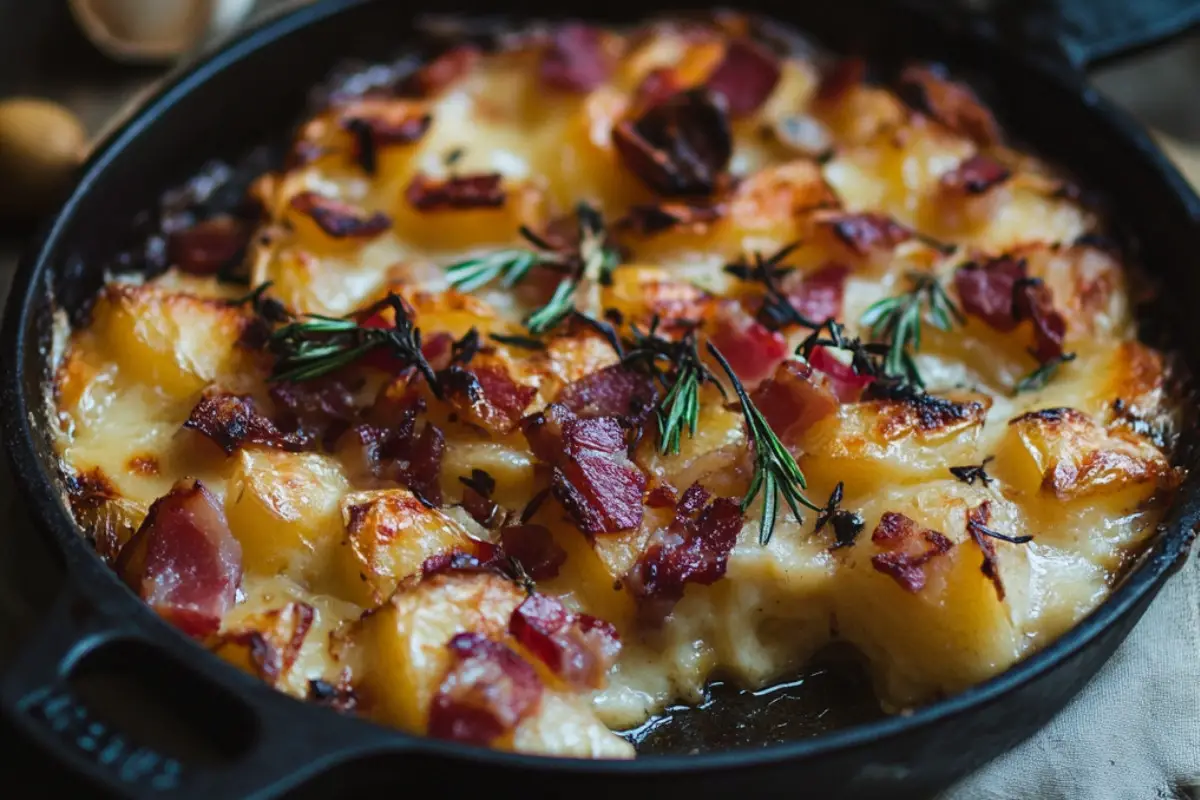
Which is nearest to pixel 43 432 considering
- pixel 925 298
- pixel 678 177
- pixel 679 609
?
pixel 679 609

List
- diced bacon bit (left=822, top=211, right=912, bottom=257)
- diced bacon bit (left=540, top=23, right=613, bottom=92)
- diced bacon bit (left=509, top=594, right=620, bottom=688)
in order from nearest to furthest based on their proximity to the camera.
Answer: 1. diced bacon bit (left=509, top=594, right=620, bottom=688)
2. diced bacon bit (left=822, top=211, right=912, bottom=257)
3. diced bacon bit (left=540, top=23, right=613, bottom=92)

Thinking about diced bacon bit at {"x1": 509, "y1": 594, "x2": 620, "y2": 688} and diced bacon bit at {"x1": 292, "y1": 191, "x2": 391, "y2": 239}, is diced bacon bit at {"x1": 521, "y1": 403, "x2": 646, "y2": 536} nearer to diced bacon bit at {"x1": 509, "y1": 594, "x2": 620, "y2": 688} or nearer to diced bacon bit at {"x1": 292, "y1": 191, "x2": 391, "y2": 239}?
diced bacon bit at {"x1": 509, "y1": 594, "x2": 620, "y2": 688}

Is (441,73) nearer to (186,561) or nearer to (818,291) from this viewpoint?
(818,291)

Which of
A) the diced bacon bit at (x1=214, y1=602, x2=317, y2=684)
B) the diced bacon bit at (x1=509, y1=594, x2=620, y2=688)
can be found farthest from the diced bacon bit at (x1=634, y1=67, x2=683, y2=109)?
the diced bacon bit at (x1=214, y1=602, x2=317, y2=684)

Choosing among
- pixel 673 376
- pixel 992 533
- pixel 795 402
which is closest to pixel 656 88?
pixel 673 376

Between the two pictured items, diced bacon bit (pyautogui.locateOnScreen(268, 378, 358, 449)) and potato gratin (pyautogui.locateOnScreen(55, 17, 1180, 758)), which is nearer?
potato gratin (pyautogui.locateOnScreen(55, 17, 1180, 758))

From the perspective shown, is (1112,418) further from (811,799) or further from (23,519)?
(23,519)
